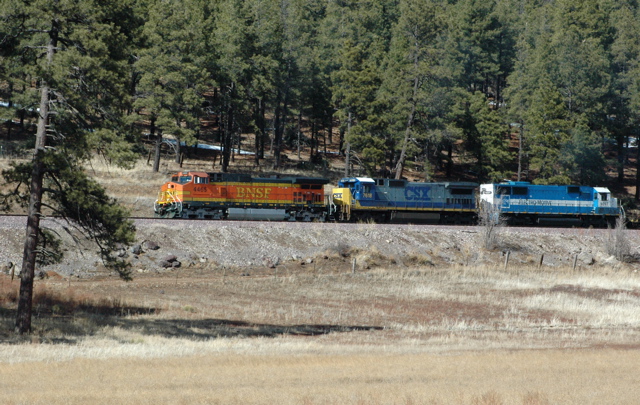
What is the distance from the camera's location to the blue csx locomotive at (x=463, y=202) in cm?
5431

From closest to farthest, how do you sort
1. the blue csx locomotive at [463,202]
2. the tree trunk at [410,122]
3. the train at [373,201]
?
1. the train at [373,201]
2. the blue csx locomotive at [463,202]
3. the tree trunk at [410,122]

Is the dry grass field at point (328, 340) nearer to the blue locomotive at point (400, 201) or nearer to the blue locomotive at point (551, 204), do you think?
the blue locomotive at point (400, 201)

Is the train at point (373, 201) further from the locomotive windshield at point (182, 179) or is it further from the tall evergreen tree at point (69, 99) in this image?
the tall evergreen tree at point (69, 99)

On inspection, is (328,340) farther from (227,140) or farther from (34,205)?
(227,140)

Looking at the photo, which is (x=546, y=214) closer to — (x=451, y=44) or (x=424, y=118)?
(x=424, y=118)

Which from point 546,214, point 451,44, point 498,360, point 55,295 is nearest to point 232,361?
point 498,360

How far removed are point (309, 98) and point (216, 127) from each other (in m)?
20.1

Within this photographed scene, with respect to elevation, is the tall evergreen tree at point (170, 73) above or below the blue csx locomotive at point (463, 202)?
above

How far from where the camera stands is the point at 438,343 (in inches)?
972

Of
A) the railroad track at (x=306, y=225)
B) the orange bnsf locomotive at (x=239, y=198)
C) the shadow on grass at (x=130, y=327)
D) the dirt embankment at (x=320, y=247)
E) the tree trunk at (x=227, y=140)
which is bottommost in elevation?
the shadow on grass at (x=130, y=327)

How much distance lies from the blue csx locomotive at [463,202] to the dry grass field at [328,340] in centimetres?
1078

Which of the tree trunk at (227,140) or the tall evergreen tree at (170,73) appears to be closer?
the tall evergreen tree at (170,73)

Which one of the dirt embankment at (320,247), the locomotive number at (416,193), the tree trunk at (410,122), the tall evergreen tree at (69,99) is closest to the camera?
the tall evergreen tree at (69,99)

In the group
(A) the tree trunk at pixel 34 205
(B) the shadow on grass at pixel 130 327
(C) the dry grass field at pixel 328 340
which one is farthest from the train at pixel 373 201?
(A) the tree trunk at pixel 34 205
